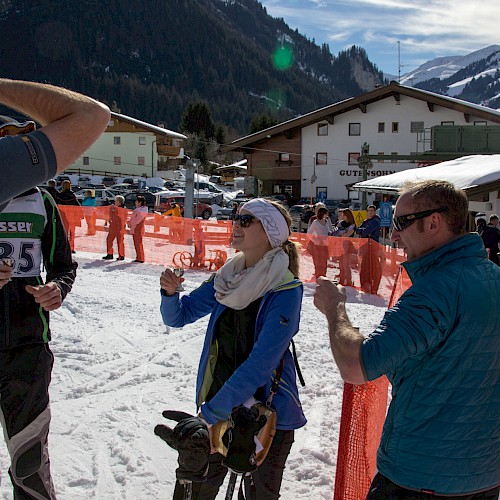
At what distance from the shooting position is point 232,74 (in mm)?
176375

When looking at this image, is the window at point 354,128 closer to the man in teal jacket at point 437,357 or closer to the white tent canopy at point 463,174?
the white tent canopy at point 463,174

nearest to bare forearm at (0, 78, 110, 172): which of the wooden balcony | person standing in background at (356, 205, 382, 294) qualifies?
person standing in background at (356, 205, 382, 294)

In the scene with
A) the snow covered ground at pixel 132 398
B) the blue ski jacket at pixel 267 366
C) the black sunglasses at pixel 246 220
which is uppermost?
the black sunglasses at pixel 246 220

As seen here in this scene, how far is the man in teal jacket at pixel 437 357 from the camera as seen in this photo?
69.9 inches

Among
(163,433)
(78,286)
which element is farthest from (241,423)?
(78,286)

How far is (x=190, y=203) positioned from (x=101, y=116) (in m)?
17.1

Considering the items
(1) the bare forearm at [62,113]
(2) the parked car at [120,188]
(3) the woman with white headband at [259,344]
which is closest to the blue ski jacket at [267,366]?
(3) the woman with white headband at [259,344]

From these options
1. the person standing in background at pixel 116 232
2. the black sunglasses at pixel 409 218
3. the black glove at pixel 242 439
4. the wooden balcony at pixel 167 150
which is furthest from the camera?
the wooden balcony at pixel 167 150

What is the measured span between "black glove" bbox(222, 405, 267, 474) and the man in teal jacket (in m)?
0.53

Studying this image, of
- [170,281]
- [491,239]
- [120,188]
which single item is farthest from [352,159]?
[170,281]

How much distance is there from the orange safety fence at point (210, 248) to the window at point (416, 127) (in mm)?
29295

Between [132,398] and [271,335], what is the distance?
2.96 m

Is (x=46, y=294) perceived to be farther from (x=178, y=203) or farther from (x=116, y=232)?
(x=178, y=203)

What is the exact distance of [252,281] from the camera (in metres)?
2.60
